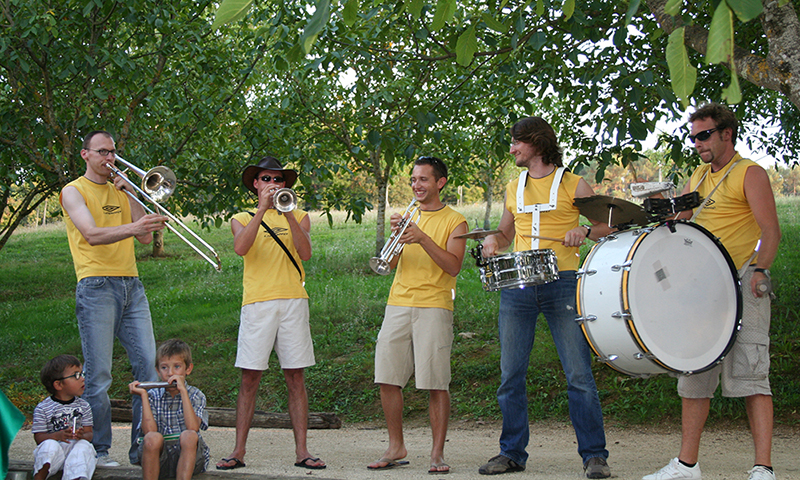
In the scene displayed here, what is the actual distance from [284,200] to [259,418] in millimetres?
2309

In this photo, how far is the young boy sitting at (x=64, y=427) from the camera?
12.1 ft

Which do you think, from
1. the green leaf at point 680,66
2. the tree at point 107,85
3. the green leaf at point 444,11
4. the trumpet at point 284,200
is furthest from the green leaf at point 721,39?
the tree at point 107,85

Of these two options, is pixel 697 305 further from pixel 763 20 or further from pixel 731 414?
pixel 731 414

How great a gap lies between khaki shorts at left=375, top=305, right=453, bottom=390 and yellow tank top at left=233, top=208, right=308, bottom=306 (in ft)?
2.40

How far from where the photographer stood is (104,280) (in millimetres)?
4301

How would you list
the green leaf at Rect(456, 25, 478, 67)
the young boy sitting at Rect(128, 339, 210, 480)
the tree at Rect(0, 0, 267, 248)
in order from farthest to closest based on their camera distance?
1. the tree at Rect(0, 0, 267, 248)
2. the young boy sitting at Rect(128, 339, 210, 480)
3. the green leaf at Rect(456, 25, 478, 67)

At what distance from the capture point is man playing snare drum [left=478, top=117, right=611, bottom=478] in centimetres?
396

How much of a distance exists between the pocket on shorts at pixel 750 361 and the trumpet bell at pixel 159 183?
363cm

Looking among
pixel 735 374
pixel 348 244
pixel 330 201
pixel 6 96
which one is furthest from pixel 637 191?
pixel 348 244

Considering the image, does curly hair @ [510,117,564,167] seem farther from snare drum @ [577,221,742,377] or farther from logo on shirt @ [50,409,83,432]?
logo on shirt @ [50,409,83,432]

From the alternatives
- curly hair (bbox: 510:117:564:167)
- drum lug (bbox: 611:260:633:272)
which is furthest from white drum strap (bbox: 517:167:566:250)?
drum lug (bbox: 611:260:633:272)

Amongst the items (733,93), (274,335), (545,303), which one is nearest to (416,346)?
(545,303)

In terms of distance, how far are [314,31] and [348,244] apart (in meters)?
15.1

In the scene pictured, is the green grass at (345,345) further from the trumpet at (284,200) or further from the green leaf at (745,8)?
the green leaf at (745,8)
